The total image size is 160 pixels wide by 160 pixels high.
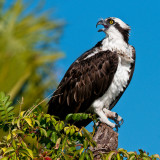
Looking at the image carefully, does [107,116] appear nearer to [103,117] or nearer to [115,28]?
[103,117]

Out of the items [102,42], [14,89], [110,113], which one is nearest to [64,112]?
[110,113]

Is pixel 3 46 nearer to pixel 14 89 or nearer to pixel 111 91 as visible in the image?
pixel 14 89

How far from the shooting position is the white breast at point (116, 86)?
6.75m

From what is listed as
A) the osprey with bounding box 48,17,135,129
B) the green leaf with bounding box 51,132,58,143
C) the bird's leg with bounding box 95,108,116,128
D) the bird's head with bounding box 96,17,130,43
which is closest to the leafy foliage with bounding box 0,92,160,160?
the green leaf with bounding box 51,132,58,143

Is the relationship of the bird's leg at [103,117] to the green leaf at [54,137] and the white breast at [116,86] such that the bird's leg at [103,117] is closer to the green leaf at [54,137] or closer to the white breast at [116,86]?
the white breast at [116,86]

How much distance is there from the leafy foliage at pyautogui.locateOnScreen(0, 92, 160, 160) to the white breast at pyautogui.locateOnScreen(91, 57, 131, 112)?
164 cm

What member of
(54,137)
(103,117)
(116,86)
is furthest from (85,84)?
(54,137)

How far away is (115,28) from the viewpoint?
7309mm

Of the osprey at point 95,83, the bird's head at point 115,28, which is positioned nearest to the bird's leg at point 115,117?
the osprey at point 95,83

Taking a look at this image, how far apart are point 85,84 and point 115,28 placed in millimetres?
1253

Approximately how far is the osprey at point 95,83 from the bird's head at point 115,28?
0.98 feet

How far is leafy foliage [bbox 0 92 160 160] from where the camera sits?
459 centimetres

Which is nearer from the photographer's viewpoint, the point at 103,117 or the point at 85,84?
the point at 103,117

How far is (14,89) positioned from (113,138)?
22.4 ft
